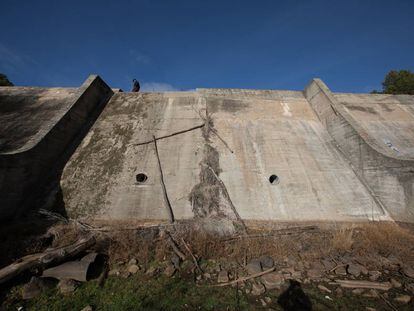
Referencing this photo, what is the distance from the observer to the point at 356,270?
16.0 ft

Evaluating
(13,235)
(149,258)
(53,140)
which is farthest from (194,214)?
(53,140)

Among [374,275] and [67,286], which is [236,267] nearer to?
[374,275]

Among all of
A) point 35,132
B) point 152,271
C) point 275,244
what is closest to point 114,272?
point 152,271

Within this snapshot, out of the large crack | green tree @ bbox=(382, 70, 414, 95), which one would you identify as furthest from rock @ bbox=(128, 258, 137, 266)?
green tree @ bbox=(382, 70, 414, 95)

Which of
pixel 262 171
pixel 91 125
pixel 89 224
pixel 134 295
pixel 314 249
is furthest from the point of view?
pixel 91 125

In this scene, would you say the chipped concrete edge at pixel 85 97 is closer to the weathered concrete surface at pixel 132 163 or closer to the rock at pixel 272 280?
the weathered concrete surface at pixel 132 163

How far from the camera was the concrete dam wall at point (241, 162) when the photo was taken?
6766 millimetres

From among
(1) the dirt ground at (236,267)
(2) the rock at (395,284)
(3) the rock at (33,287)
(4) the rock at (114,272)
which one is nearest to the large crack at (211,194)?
(1) the dirt ground at (236,267)

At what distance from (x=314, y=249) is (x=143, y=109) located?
352 inches

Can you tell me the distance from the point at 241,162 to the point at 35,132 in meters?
7.87

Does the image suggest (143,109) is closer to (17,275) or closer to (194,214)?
(194,214)

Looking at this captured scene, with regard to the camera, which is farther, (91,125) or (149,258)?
(91,125)

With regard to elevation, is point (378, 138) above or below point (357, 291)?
above

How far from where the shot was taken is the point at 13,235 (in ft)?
17.9
